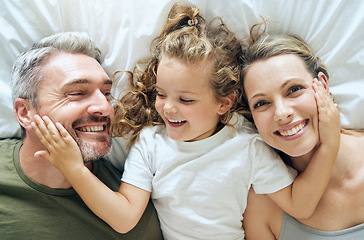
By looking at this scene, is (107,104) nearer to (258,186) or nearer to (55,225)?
(55,225)

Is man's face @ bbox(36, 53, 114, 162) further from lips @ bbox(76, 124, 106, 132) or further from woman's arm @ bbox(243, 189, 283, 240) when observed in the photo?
woman's arm @ bbox(243, 189, 283, 240)

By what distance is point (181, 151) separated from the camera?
5.01ft

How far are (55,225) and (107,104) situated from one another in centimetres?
54

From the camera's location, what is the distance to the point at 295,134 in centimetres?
134

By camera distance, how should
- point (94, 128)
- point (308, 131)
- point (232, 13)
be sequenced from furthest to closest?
point (232, 13) → point (94, 128) → point (308, 131)

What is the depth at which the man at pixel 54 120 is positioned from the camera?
1.38 meters

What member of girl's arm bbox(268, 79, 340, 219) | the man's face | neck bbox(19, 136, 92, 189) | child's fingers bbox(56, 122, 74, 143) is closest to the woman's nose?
girl's arm bbox(268, 79, 340, 219)

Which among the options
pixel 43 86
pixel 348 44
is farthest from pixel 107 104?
pixel 348 44

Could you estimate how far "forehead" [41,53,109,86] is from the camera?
140cm

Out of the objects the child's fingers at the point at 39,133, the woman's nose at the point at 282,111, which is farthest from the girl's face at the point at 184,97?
the child's fingers at the point at 39,133

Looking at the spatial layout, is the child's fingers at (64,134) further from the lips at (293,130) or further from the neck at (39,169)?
the lips at (293,130)

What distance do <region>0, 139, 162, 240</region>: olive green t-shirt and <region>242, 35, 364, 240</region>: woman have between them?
70 cm

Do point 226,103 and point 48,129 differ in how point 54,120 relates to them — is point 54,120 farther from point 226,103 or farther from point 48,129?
point 226,103

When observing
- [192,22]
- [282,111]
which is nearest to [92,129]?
[192,22]
